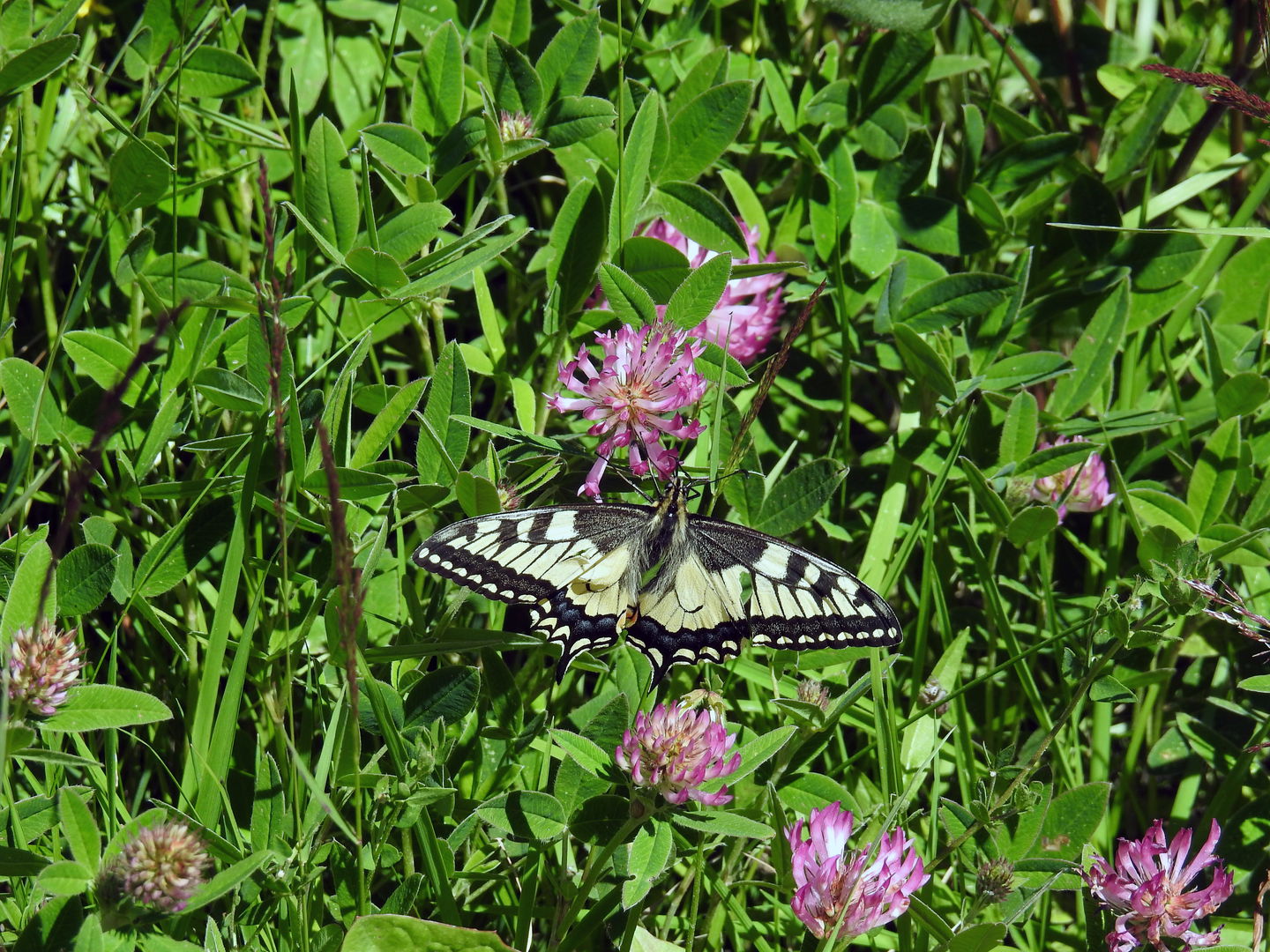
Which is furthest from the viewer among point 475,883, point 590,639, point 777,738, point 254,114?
point 254,114

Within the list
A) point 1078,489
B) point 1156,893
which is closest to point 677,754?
point 1156,893

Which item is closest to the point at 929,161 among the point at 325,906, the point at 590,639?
the point at 590,639

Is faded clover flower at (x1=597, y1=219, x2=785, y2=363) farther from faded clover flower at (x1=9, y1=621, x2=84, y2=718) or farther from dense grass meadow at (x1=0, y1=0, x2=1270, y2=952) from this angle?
faded clover flower at (x1=9, y1=621, x2=84, y2=718)

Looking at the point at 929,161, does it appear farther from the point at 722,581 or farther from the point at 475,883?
the point at 475,883

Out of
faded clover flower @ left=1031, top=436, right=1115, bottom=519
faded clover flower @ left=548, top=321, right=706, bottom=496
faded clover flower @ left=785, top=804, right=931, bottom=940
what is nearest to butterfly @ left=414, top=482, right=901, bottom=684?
faded clover flower @ left=548, top=321, right=706, bottom=496

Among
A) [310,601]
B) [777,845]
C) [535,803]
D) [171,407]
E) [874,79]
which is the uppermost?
[874,79]

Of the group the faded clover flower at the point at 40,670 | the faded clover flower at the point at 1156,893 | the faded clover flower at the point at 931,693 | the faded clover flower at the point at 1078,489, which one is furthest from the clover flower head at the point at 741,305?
the faded clover flower at the point at 40,670

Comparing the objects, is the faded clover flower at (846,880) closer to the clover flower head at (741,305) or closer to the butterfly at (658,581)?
the butterfly at (658,581)
